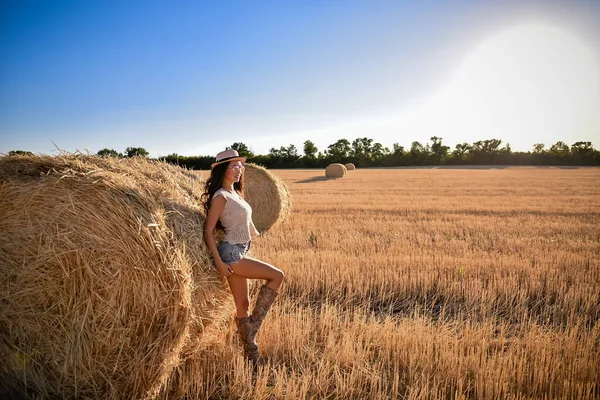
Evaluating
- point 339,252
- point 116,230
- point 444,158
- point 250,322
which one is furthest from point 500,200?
point 444,158

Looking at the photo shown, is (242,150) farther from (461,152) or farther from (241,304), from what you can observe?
(461,152)

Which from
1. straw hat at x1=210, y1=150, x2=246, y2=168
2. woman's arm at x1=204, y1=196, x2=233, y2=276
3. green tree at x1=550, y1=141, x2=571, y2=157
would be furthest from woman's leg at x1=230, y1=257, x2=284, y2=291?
green tree at x1=550, y1=141, x2=571, y2=157

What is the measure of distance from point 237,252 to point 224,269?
21 cm

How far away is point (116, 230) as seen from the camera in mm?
3045

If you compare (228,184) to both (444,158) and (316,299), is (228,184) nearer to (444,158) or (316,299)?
(316,299)

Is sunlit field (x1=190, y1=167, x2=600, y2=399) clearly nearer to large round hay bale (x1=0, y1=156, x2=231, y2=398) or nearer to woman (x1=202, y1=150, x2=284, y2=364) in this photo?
woman (x1=202, y1=150, x2=284, y2=364)

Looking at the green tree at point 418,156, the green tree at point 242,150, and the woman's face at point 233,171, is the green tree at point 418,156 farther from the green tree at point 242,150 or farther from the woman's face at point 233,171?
the woman's face at point 233,171

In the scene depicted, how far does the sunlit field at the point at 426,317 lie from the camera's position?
3248 millimetres

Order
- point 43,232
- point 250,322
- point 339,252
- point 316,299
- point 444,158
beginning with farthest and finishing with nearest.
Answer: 1. point 444,158
2. point 339,252
3. point 316,299
4. point 250,322
5. point 43,232

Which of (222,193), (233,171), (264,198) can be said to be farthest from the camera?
(264,198)

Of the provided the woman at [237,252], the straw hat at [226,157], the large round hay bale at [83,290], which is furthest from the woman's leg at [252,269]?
the straw hat at [226,157]

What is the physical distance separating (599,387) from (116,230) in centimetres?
442

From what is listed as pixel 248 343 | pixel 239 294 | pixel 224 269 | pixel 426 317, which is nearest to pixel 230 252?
pixel 224 269

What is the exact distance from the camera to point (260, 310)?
360 cm
